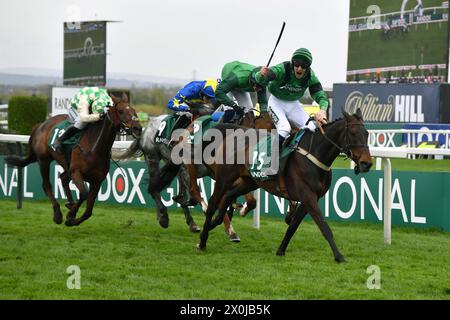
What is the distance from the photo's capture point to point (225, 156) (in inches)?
320

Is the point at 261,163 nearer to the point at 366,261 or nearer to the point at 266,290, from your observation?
the point at 366,261

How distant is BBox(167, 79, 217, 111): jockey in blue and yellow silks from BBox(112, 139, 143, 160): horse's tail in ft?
2.54

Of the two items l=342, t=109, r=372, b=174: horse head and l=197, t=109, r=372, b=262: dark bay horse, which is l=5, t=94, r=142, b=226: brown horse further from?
l=342, t=109, r=372, b=174: horse head

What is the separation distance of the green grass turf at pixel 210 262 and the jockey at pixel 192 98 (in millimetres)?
1312

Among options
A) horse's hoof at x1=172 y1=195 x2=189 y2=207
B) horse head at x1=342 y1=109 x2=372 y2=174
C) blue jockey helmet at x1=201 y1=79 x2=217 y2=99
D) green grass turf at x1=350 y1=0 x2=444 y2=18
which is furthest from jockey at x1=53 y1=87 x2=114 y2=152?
green grass turf at x1=350 y1=0 x2=444 y2=18

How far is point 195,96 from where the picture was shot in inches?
392

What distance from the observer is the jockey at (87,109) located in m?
9.61

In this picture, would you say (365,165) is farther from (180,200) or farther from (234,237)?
(180,200)

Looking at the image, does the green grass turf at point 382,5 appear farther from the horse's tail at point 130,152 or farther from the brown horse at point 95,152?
the brown horse at point 95,152

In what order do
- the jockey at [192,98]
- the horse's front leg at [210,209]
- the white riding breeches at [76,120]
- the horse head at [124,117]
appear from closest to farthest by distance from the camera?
the horse's front leg at [210,209], the horse head at [124,117], the white riding breeches at [76,120], the jockey at [192,98]

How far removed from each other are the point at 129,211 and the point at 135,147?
1.57 m

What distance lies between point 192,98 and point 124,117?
3.42ft

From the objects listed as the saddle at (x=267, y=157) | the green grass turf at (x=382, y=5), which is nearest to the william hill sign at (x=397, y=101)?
the green grass turf at (x=382, y=5)
